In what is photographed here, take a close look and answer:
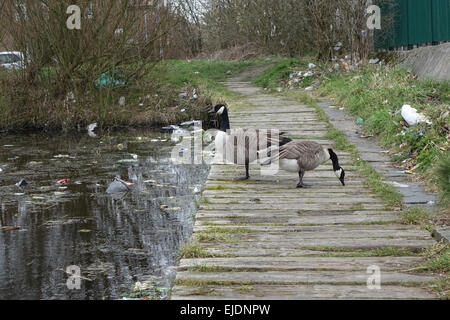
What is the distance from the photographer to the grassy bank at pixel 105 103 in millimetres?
13812

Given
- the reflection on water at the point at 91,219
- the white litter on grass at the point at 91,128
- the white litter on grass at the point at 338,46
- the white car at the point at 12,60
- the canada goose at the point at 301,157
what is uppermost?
the white litter on grass at the point at 338,46

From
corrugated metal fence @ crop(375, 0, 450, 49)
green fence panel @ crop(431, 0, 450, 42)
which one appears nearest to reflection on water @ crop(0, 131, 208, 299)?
green fence panel @ crop(431, 0, 450, 42)

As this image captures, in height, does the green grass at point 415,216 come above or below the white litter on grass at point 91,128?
below

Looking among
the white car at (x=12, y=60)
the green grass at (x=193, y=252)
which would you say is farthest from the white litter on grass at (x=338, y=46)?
the green grass at (x=193, y=252)

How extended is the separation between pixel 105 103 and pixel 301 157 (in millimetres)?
8663

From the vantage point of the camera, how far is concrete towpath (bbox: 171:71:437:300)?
3.69 meters

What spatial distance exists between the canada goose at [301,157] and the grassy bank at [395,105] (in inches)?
45.9

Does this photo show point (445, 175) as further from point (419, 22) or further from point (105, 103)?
point (105, 103)

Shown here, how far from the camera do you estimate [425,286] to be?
12.0ft

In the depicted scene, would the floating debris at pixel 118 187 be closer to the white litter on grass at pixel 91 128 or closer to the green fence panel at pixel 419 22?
the white litter on grass at pixel 91 128

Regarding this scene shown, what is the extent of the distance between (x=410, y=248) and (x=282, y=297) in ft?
4.50

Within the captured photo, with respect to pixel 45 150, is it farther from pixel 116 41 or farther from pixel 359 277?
pixel 359 277

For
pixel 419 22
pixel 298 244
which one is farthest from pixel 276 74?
pixel 298 244

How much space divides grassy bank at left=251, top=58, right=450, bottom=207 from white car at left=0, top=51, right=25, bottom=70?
6749mm
